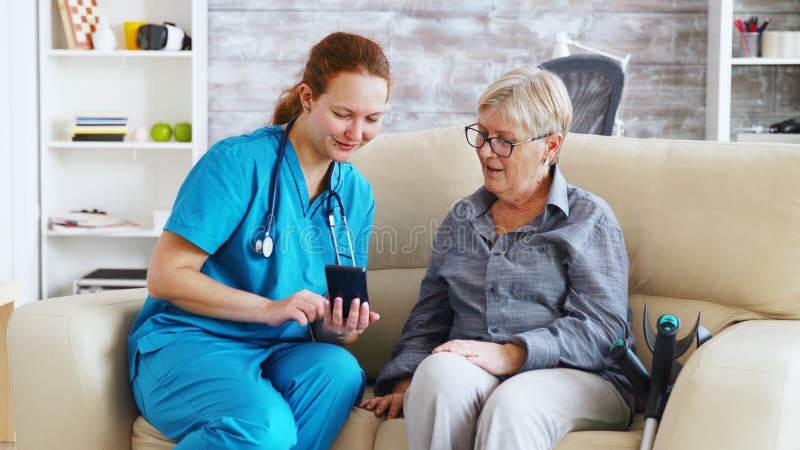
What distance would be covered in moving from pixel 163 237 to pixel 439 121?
255cm

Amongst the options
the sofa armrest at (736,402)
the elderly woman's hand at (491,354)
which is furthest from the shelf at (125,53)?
the sofa armrest at (736,402)

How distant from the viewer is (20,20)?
356 centimetres

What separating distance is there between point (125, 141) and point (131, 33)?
49 centimetres

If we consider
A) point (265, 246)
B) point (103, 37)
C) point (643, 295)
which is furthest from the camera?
point (103, 37)

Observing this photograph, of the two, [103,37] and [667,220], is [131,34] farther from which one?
[667,220]

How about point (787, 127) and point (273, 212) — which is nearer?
point (273, 212)

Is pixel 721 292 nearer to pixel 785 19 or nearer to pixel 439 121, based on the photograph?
pixel 439 121

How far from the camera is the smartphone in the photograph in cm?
142

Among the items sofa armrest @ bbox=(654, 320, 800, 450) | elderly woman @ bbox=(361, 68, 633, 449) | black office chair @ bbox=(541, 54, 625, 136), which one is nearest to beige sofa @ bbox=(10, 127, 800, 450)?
sofa armrest @ bbox=(654, 320, 800, 450)

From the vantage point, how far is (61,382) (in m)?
1.50

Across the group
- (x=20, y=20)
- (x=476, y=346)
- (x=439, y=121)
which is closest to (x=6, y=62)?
(x=20, y=20)

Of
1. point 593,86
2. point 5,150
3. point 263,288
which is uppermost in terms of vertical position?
point 593,86

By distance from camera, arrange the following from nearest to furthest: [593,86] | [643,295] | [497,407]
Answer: [497,407]
[643,295]
[593,86]

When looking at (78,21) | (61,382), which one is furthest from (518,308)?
(78,21)
